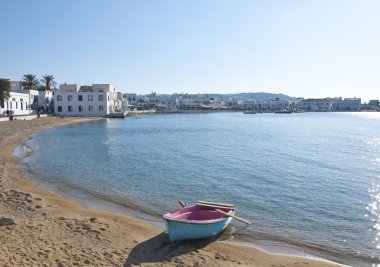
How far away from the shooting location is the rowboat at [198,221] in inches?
483

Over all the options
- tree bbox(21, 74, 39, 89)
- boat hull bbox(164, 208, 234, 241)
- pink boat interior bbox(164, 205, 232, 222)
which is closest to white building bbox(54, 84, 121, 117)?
tree bbox(21, 74, 39, 89)

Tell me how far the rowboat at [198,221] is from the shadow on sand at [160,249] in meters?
0.20

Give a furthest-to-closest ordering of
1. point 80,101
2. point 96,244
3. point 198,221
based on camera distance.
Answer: point 80,101, point 198,221, point 96,244

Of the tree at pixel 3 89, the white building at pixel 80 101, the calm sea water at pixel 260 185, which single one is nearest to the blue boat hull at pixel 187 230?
the calm sea water at pixel 260 185

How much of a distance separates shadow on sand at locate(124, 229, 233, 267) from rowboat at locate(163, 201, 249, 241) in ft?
0.65

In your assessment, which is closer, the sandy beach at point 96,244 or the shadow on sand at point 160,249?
the sandy beach at point 96,244

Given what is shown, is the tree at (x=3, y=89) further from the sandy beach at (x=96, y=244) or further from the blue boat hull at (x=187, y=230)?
the blue boat hull at (x=187, y=230)

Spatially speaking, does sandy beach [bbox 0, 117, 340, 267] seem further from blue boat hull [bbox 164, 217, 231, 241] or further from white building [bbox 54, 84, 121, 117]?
white building [bbox 54, 84, 121, 117]

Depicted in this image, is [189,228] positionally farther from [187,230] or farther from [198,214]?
[198,214]

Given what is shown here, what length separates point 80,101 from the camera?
369ft

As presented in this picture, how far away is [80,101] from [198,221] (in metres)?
106

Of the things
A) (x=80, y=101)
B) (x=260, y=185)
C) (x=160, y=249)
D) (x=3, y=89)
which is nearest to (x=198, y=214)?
(x=160, y=249)

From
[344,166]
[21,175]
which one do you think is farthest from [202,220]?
[344,166]

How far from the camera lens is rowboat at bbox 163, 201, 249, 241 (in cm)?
1226
